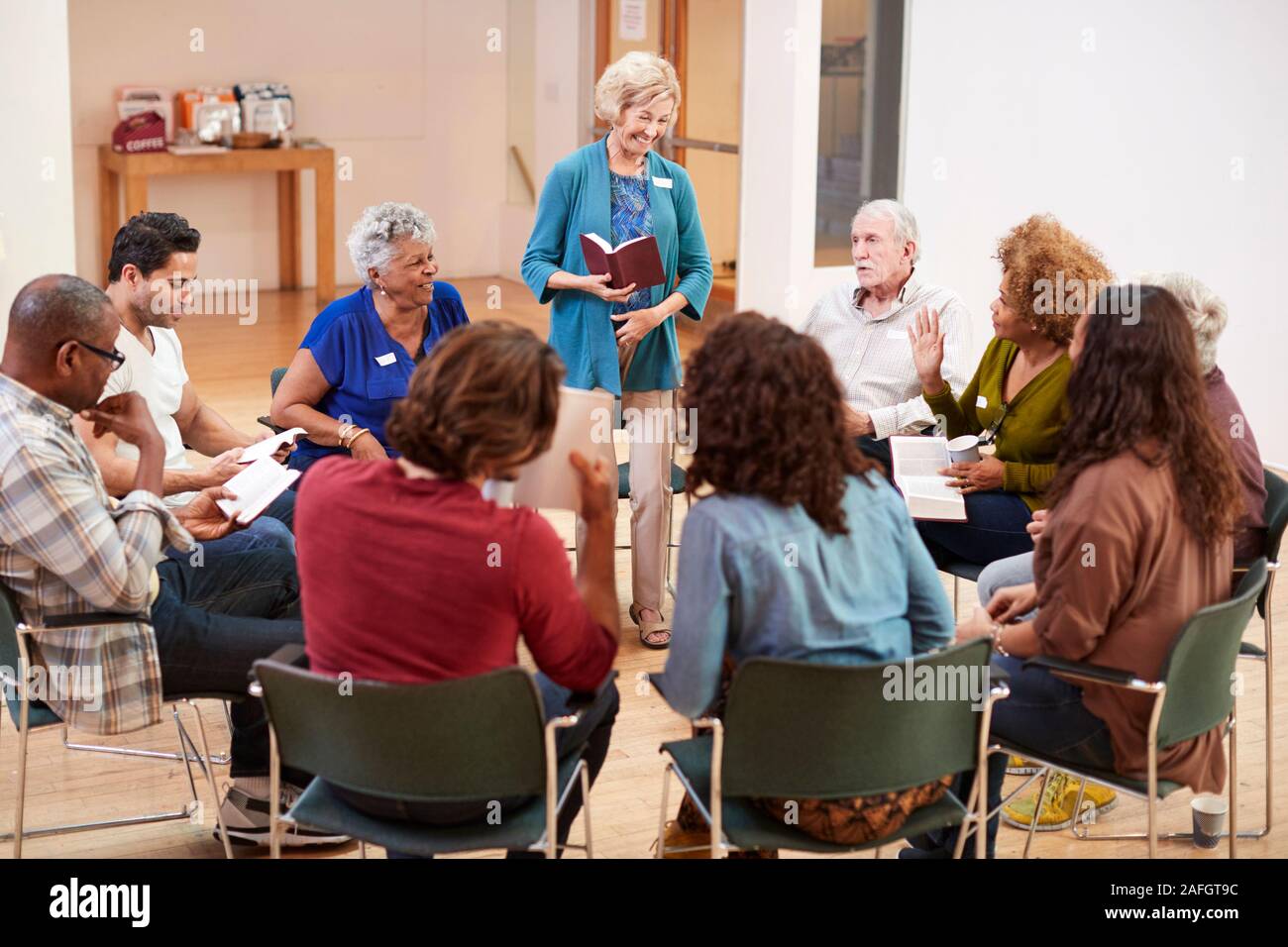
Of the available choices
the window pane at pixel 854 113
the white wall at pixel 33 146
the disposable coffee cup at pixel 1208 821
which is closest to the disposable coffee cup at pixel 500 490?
the disposable coffee cup at pixel 1208 821

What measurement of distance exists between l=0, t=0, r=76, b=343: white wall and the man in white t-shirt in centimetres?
301

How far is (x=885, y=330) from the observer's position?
4359 millimetres

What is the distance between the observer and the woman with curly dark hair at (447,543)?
7.66 feet

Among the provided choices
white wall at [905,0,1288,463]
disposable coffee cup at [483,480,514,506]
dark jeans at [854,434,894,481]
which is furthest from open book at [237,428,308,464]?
white wall at [905,0,1288,463]

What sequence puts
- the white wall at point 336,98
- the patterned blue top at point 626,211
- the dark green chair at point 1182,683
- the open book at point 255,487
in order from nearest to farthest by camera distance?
the dark green chair at point 1182,683 → the open book at point 255,487 → the patterned blue top at point 626,211 → the white wall at point 336,98

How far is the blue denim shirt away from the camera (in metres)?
2.40

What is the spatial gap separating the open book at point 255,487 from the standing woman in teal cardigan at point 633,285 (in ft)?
4.05

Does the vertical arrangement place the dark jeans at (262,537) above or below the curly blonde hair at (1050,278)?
below

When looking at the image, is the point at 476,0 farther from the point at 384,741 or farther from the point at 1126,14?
the point at 384,741

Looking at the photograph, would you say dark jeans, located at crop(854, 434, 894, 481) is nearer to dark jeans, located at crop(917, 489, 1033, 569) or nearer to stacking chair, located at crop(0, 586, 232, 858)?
dark jeans, located at crop(917, 489, 1033, 569)

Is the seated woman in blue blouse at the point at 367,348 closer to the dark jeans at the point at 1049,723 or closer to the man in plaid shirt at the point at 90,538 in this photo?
the man in plaid shirt at the point at 90,538

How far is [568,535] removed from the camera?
221 inches
